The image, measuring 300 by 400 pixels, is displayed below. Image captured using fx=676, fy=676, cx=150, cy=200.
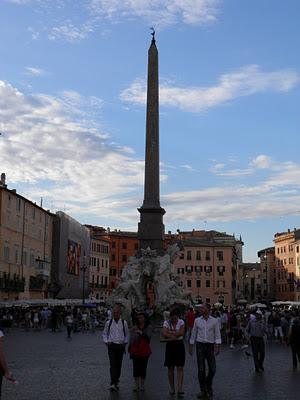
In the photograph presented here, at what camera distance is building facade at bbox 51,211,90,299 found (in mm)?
65875

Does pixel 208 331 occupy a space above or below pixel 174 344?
above

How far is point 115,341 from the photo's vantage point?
36.3ft

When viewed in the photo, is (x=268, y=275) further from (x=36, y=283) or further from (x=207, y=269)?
(x=36, y=283)

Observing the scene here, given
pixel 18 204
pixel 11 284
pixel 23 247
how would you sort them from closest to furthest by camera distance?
pixel 11 284
pixel 18 204
pixel 23 247

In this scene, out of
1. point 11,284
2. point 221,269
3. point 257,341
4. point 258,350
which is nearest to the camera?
point 258,350

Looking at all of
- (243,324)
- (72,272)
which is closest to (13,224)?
(72,272)

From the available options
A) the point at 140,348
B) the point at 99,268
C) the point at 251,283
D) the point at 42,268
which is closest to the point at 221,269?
the point at 99,268

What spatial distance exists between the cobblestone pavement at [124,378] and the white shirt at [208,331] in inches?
33.6

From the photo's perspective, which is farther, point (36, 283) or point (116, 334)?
point (36, 283)

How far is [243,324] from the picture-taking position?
26.8m

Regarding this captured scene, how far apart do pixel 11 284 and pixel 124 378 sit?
40.5 m

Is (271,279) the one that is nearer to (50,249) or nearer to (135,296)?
(50,249)

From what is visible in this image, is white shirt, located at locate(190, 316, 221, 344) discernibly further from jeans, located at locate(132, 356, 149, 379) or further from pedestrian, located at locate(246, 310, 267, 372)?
pedestrian, located at locate(246, 310, 267, 372)

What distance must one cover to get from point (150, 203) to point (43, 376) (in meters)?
23.7
